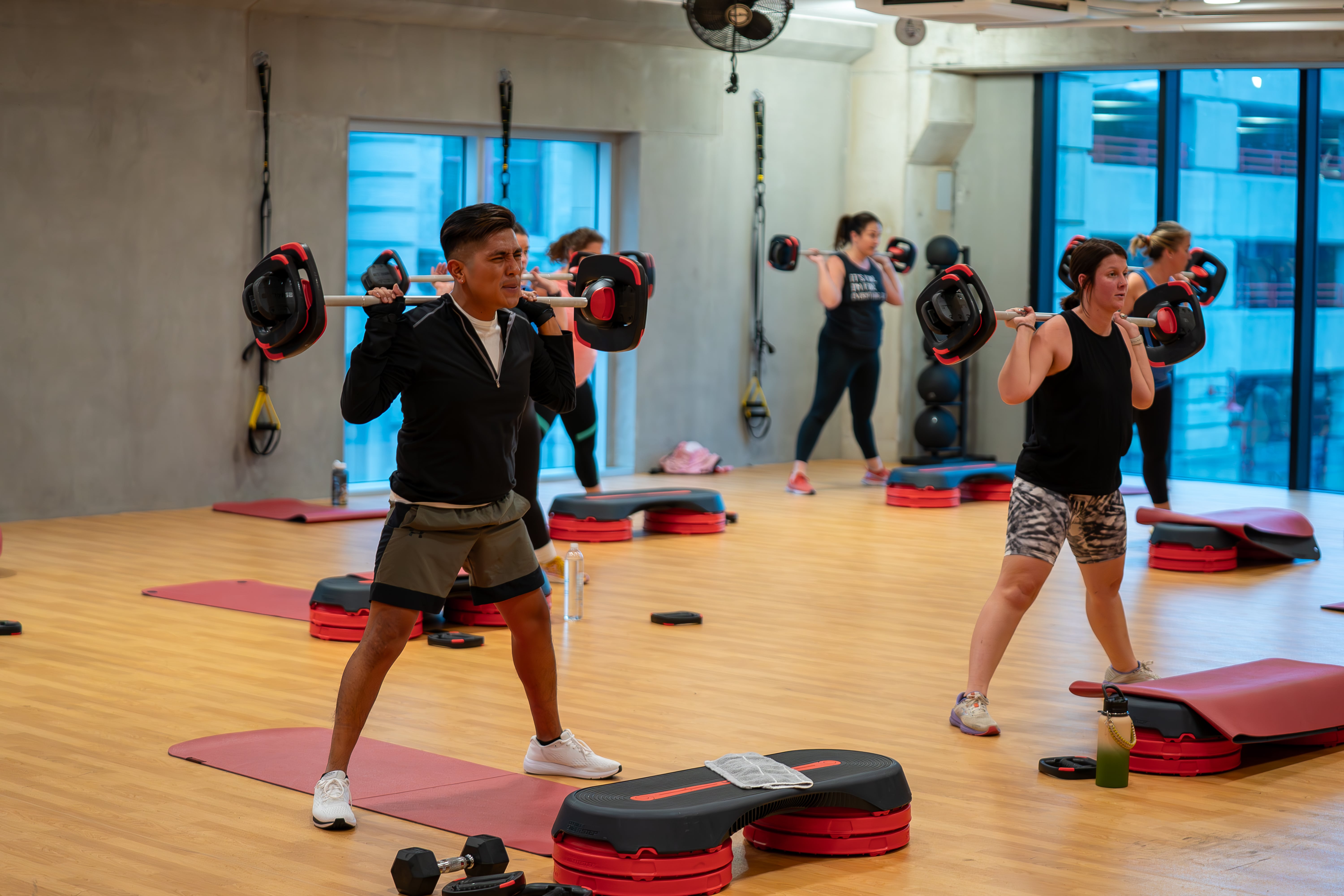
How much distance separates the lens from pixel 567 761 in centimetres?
392

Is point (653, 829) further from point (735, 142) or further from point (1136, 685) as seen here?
point (735, 142)

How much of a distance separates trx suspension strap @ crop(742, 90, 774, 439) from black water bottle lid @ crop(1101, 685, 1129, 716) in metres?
7.55

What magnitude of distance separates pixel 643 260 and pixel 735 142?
18.0 ft

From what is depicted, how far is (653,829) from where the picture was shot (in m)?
3.12

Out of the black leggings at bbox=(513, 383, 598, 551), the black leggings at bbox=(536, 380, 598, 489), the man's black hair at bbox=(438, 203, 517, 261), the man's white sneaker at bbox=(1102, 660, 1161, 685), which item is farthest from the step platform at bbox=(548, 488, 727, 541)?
the man's black hair at bbox=(438, 203, 517, 261)

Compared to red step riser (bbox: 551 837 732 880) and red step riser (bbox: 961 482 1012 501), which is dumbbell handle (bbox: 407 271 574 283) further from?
red step riser (bbox: 961 482 1012 501)

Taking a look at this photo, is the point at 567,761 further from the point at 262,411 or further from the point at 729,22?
the point at 729,22

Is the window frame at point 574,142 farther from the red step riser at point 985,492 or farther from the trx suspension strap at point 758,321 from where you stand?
the red step riser at point 985,492

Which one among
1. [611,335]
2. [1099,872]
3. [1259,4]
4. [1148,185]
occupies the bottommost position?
[1099,872]

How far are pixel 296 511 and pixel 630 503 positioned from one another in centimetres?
195

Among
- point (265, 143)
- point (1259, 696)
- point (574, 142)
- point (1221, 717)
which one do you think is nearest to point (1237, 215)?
point (574, 142)

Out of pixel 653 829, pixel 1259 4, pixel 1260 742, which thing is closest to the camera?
pixel 653 829

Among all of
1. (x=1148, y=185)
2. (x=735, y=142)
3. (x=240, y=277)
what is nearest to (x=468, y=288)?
(x=240, y=277)

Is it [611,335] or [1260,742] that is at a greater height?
[611,335]
